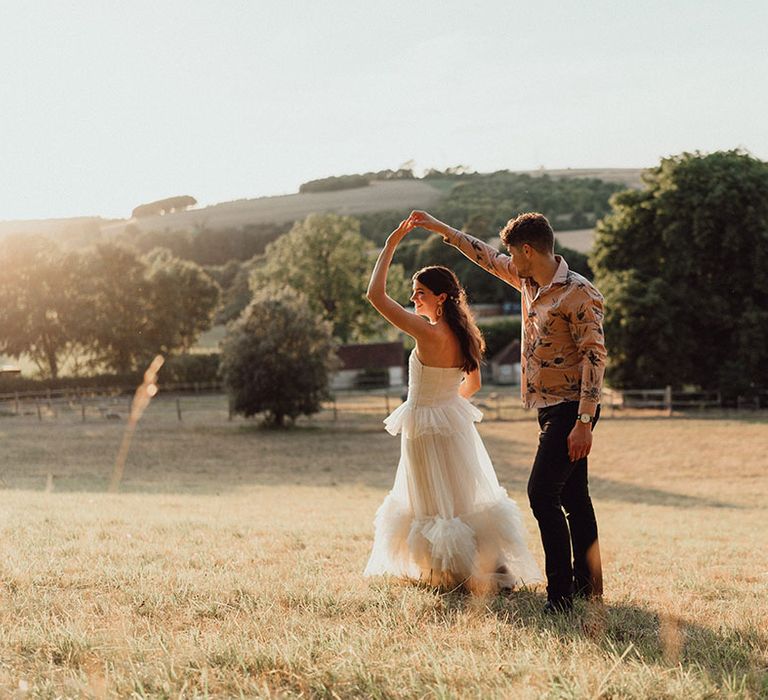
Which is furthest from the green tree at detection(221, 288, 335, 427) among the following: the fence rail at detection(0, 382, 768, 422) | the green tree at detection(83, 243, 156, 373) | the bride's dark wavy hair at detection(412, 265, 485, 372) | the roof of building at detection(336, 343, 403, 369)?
the bride's dark wavy hair at detection(412, 265, 485, 372)

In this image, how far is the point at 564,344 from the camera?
15.8 ft

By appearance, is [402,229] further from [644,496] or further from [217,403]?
[217,403]

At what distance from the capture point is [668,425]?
36.3 meters

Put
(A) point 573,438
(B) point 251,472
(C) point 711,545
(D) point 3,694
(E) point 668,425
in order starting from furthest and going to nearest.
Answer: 1. (E) point 668,425
2. (B) point 251,472
3. (C) point 711,545
4. (A) point 573,438
5. (D) point 3,694

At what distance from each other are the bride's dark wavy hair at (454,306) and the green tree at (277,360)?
33.0 metres

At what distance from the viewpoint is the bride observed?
5242mm

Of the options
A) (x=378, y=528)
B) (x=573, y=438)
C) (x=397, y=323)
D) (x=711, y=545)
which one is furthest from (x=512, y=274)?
(x=711, y=545)

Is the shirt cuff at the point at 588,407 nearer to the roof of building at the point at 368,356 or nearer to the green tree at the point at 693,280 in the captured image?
the green tree at the point at 693,280

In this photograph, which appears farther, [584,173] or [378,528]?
[584,173]

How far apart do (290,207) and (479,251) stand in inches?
4756

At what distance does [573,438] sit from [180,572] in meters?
2.80

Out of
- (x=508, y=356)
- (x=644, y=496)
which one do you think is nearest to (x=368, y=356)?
(x=508, y=356)

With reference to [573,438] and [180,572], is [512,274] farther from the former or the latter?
[180,572]

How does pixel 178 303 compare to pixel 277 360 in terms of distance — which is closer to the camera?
pixel 277 360
